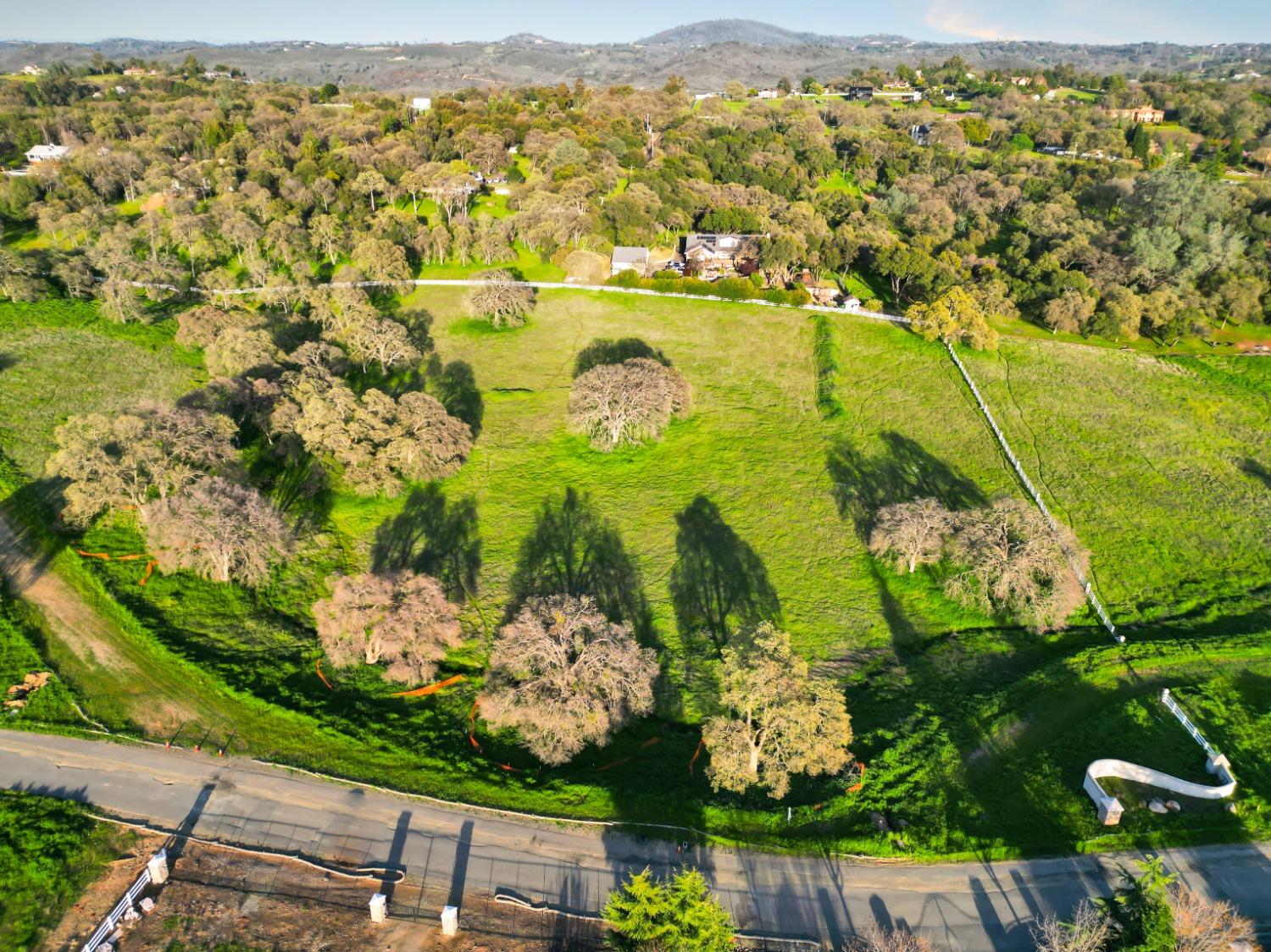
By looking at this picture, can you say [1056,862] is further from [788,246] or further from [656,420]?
[788,246]

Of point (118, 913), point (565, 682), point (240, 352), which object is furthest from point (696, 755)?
point (240, 352)

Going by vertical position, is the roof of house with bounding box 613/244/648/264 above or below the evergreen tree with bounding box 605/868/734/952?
above

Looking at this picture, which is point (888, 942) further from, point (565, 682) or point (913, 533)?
point (913, 533)

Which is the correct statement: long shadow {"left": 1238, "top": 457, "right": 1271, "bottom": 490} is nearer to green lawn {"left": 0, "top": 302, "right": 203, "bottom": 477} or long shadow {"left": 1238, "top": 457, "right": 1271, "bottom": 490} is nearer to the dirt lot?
the dirt lot

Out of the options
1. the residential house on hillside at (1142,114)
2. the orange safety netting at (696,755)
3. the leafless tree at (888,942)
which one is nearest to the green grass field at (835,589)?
the orange safety netting at (696,755)

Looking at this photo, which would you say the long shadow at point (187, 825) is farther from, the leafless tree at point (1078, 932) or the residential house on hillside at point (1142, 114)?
the residential house on hillside at point (1142, 114)

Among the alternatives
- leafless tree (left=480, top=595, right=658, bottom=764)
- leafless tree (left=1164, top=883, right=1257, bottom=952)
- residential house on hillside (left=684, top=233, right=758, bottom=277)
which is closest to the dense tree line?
residential house on hillside (left=684, top=233, right=758, bottom=277)

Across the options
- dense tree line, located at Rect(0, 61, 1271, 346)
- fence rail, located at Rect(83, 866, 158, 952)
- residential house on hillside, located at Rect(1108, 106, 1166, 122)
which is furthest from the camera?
residential house on hillside, located at Rect(1108, 106, 1166, 122)
